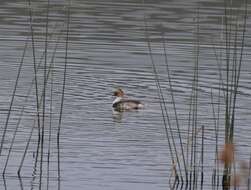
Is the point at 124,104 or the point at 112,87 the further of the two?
the point at 112,87

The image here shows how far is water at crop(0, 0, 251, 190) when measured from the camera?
42.2ft

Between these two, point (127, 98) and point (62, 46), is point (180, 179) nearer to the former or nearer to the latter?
point (127, 98)

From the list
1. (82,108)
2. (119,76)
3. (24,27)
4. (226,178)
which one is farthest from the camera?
(24,27)

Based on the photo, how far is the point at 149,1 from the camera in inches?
1176

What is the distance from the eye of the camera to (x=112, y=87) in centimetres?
1845

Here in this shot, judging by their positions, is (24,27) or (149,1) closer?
(24,27)

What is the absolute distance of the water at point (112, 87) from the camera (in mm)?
12859

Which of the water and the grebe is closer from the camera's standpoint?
the water

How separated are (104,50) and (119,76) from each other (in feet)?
7.72

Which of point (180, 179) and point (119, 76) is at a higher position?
point (119, 76)

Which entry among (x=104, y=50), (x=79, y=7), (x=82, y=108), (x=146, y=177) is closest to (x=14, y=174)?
(x=146, y=177)

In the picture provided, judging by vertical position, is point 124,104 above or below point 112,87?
below

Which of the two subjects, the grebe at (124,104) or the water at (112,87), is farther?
the grebe at (124,104)

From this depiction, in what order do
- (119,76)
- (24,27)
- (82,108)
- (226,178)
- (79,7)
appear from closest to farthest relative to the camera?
(226,178)
(82,108)
(119,76)
(24,27)
(79,7)
